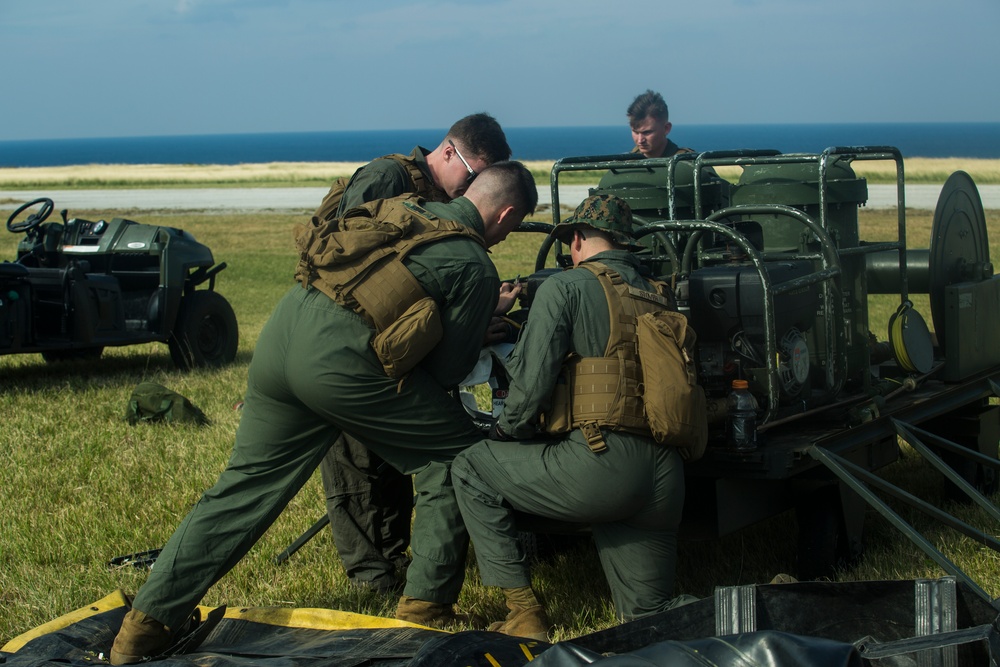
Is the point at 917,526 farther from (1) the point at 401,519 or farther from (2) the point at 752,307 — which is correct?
(1) the point at 401,519

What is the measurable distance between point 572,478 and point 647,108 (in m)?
Result: 4.47

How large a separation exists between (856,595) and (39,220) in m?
8.92

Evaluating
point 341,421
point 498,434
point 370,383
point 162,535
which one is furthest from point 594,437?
point 162,535

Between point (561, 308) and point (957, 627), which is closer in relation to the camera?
point (957, 627)

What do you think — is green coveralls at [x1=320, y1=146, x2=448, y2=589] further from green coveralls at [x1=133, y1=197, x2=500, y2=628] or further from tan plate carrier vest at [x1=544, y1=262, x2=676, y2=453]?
tan plate carrier vest at [x1=544, y1=262, x2=676, y2=453]

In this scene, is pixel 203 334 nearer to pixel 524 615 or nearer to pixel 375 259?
pixel 375 259

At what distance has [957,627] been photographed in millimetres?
3322

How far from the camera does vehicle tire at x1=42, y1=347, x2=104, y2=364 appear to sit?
36.9 ft

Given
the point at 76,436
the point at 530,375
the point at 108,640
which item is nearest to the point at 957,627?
the point at 530,375

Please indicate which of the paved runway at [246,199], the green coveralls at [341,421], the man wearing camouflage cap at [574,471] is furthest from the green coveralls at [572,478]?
the paved runway at [246,199]

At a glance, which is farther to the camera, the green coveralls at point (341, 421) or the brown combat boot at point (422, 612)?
the brown combat boot at point (422, 612)

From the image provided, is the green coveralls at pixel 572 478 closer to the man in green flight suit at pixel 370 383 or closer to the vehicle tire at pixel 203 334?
the man in green flight suit at pixel 370 383

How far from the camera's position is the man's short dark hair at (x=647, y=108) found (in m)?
7.92

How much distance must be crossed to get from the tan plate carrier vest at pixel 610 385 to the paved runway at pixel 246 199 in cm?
2773
